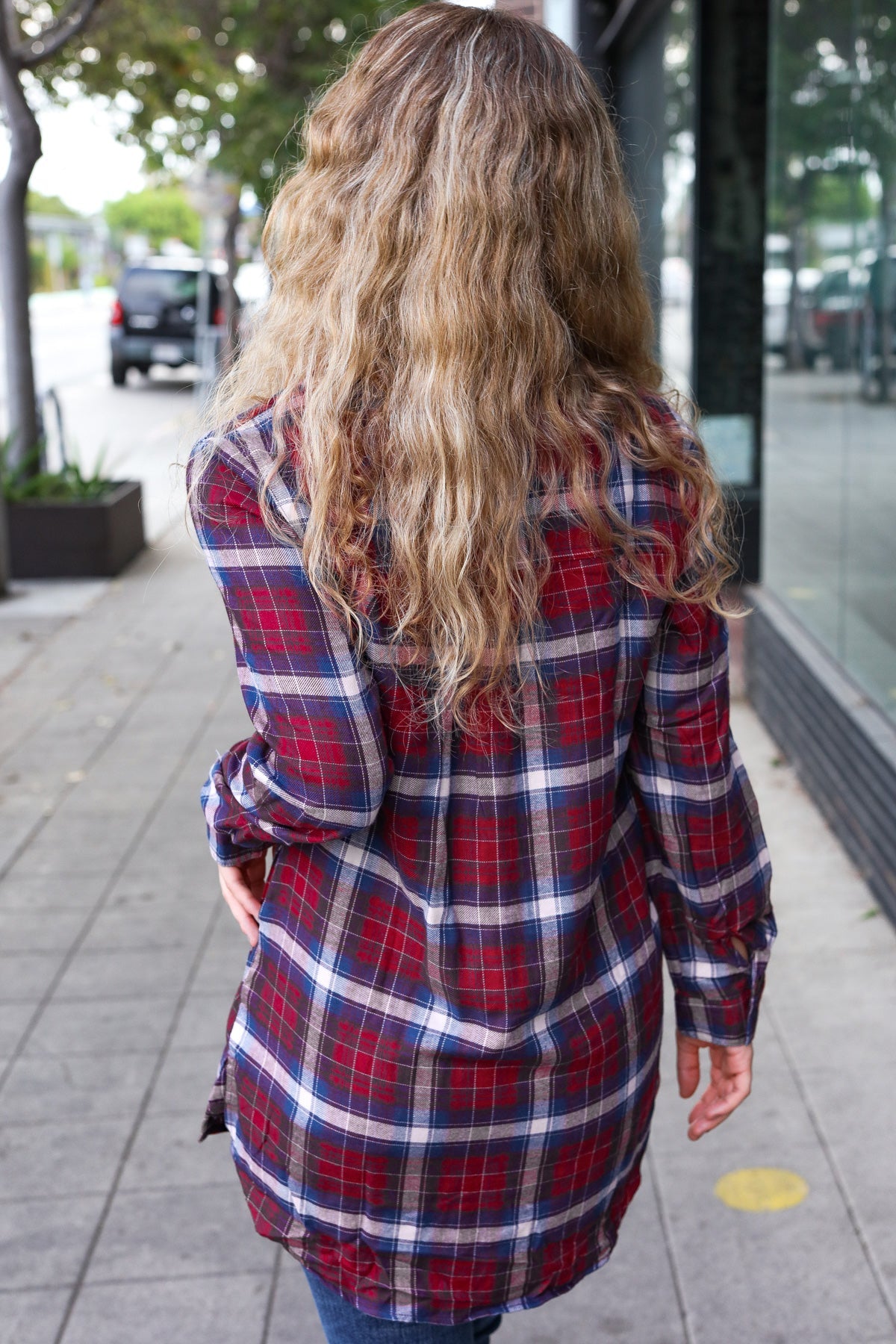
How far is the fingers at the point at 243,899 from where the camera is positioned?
1.62m

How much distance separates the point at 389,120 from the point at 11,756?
199 inches

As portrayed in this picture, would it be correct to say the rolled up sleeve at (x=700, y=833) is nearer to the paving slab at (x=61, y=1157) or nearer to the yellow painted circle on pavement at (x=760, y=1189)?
the yellow painted circle on pavement at (x=760, y=1189)

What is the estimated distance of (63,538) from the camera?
9461mm

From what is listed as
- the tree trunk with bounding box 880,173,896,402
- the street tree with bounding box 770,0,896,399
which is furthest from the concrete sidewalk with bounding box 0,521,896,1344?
the street tree with bounding box 770,0,896,399

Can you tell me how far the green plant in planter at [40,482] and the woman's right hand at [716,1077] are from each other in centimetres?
835

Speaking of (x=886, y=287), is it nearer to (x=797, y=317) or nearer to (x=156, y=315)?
(x=797, y=317)

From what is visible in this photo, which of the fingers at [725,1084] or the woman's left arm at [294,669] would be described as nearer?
the woman's left arm at [294,669]

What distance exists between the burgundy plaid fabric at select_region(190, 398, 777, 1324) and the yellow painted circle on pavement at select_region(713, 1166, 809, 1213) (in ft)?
4.61

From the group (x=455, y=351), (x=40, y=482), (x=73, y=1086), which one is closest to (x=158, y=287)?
(x=40, y=482)

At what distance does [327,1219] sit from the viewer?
1.48 meters

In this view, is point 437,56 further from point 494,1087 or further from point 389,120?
point 494,1087

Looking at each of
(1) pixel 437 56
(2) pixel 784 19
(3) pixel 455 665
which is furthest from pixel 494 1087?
(2) pixel 784 19

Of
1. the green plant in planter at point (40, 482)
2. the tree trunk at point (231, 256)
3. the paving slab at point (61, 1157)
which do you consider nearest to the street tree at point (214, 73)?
the tree trunk at point (231, 256)

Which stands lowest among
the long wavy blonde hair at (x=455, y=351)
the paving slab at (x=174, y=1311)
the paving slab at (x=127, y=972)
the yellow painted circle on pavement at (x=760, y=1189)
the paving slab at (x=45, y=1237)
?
the paving slab at (x=174, y=1311)
